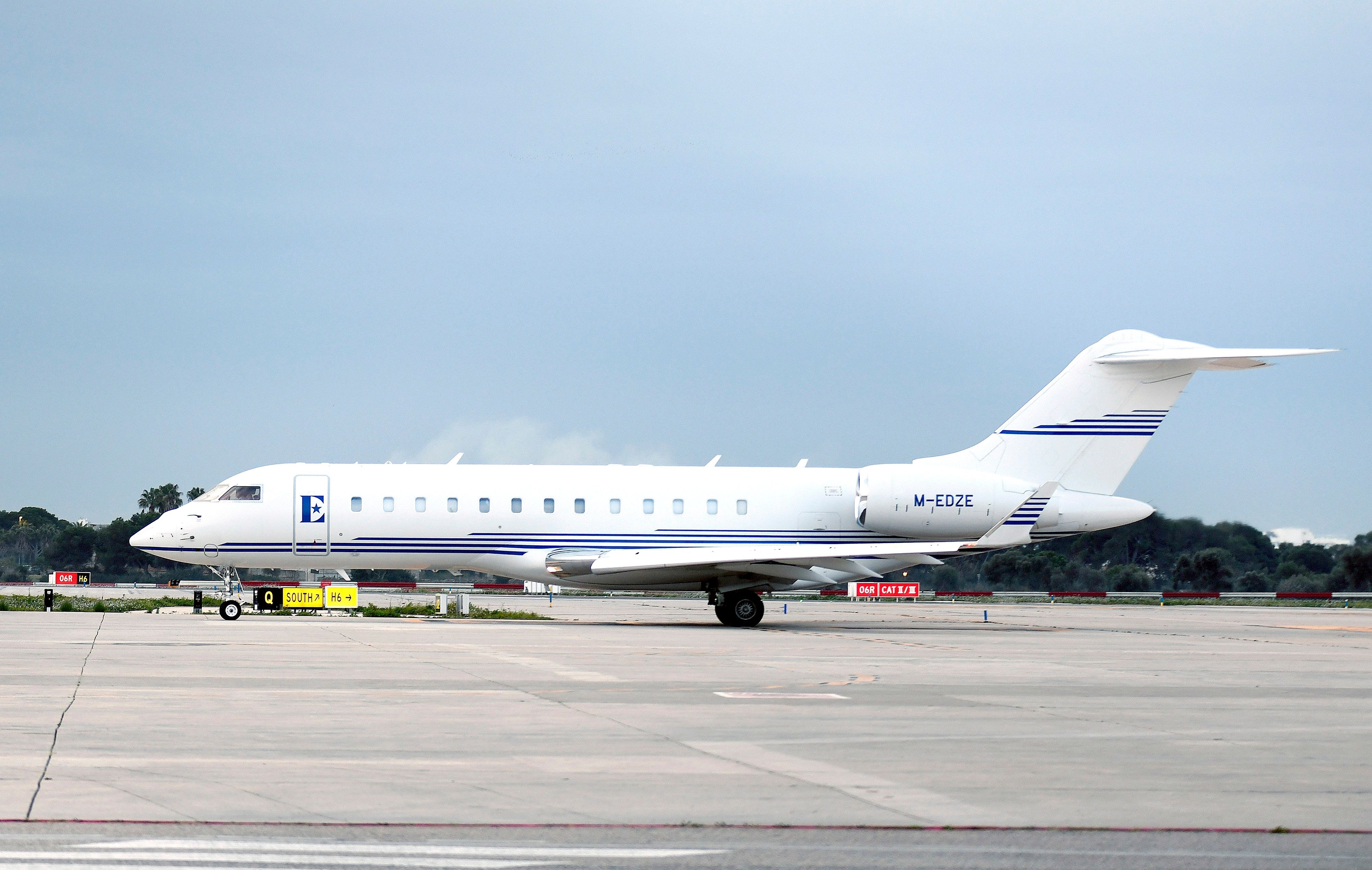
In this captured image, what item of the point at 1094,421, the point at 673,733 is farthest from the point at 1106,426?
the point at 673,733

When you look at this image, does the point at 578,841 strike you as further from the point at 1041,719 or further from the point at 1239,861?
the point at 1041,719

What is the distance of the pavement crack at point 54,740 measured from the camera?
26.8 feet

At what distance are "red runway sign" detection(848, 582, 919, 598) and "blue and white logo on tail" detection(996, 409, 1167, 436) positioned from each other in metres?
24.7

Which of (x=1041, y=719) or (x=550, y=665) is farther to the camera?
(x=550, y=665)

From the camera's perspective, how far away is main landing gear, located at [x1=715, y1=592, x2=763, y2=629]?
99.8 ft

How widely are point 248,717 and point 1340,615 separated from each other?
42130 mm

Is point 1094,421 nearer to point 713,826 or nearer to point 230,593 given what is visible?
point 230,593

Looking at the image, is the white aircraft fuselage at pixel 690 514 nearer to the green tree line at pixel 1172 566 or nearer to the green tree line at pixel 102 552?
the green tree line at pixel 1172 566

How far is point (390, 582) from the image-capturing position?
7612cm

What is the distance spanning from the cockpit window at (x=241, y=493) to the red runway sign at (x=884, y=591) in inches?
1296

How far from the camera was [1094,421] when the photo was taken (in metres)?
32.3

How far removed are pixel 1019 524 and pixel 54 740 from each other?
23.6m

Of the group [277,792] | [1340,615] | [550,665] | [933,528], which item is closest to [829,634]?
[933,528]

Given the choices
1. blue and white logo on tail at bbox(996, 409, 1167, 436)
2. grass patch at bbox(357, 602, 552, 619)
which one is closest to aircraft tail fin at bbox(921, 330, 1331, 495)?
blue and white logo on tail at bbox(996, 409, 1167, 436)
